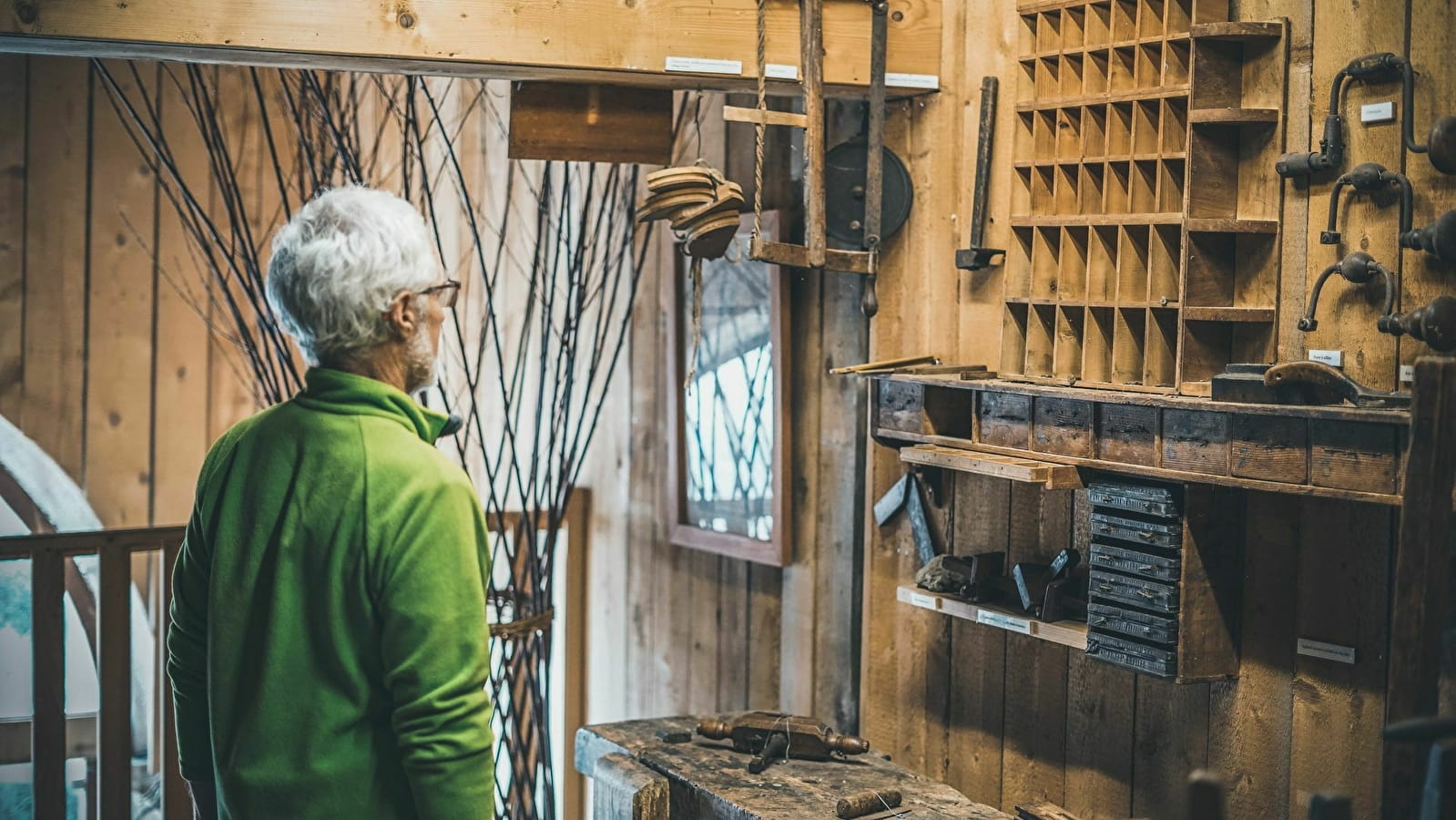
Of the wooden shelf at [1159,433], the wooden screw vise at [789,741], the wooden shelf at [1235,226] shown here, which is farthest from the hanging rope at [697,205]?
the wooden shelf at [1235,226]

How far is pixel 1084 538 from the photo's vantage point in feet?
8.96

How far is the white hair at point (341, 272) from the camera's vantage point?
1751 millimetres

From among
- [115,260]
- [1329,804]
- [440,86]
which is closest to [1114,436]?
[1329,804]

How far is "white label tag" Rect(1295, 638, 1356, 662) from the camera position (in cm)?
229

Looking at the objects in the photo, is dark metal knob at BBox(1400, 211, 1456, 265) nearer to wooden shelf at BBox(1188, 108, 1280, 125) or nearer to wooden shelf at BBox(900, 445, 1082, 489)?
wooden shelf at BBox(1188, 108, 1280, 125)

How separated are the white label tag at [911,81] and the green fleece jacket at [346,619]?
1.62 meters

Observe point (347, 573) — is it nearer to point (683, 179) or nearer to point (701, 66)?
point (683, 179)

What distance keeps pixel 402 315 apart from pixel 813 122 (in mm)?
1355

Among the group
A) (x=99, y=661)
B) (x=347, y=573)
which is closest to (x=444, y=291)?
(x=347, y=573)

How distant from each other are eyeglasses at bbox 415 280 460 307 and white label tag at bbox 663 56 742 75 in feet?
3.53

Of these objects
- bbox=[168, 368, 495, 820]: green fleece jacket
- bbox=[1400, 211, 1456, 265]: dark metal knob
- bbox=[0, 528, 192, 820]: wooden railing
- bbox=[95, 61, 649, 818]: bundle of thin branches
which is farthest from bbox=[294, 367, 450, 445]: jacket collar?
bbox=[95, 61, 649, 818]: bundle of thin branches

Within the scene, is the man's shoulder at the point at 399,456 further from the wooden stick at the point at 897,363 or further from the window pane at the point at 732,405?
the window pane at the point at 732,405

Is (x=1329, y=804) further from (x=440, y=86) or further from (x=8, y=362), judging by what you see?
(x=8, y=362)

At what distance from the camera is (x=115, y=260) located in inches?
175
